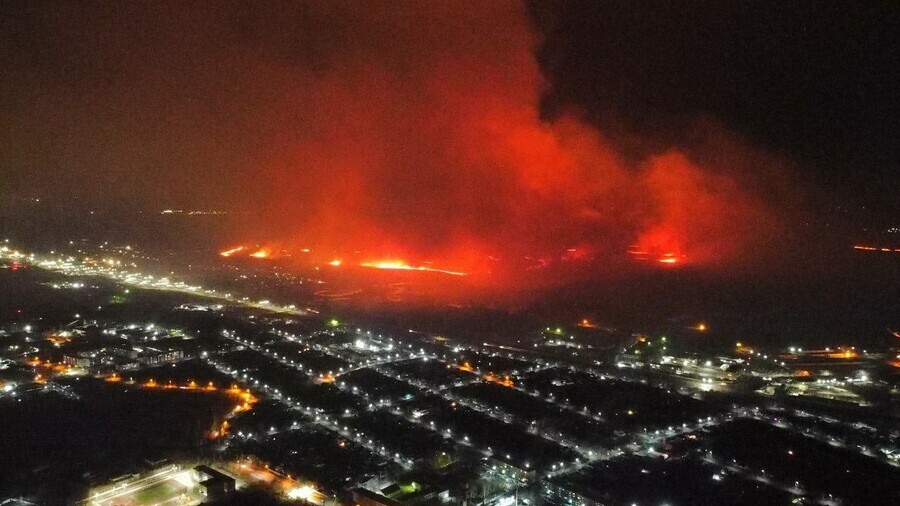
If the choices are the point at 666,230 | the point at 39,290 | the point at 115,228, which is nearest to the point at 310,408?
the point at 39,290

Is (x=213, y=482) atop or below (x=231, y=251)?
below

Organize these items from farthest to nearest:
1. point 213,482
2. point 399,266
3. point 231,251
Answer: point 231,251 → point 399,266 → point 213,482

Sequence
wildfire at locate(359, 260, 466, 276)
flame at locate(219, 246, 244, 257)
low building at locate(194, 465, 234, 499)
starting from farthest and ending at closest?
flame at locate(219, 246, 244, 257) < wildfire at locate(359, 260, 466, 276) < low building at locate(194, 465, 234, 499)

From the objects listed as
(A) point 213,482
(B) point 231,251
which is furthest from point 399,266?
(A) point 213,482

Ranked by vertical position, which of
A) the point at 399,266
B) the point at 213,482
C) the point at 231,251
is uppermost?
the point at 231,251

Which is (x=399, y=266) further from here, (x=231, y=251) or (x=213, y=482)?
(x=213, y=482)

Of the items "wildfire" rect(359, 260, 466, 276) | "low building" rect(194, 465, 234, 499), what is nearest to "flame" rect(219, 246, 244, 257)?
"wildfire" rect(359, 260, 466, 276)

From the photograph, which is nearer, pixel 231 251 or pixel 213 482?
pixel 213 482

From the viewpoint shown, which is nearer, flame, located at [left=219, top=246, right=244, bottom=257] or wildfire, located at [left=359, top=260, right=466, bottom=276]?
wildfire, located at [left=359, top=260, right=466, bottom=276]

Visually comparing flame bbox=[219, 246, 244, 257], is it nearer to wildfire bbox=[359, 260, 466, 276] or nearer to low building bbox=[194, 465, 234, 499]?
wildfire bbox=[359, 260, 466, 276]

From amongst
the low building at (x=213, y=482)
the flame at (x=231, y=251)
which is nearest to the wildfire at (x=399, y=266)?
the flame at (x=231, y=251)

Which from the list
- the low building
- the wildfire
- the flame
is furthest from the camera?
the flame
